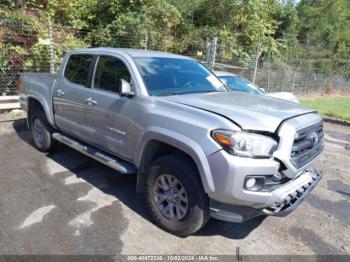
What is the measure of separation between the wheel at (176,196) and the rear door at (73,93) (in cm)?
165

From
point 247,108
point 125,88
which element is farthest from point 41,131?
point 247,108

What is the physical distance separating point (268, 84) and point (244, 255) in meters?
14.4

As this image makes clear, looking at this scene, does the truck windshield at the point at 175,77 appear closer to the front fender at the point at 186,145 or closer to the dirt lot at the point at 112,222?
the front fender at the point at 186,145

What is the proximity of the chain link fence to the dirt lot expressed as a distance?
447 cm

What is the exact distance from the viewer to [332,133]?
30.4 ft

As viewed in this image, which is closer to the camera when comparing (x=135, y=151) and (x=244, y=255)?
(x=244, y=255)

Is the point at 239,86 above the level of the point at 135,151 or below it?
above

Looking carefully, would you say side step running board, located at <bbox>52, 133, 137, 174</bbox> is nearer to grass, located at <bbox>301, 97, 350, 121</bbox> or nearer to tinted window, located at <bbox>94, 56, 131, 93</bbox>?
tinted window, located at <bbox>94, 56, 131, 93</bbox>

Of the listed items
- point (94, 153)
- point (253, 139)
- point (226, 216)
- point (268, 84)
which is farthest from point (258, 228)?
point (268, 84)

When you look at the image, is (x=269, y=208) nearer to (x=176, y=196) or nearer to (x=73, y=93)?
(x=176, y=196)

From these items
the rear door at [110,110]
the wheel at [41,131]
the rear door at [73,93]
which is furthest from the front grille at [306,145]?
the wheel at [41,131]

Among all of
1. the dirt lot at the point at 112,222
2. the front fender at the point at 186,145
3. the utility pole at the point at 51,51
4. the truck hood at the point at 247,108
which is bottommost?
the dirt lot at the point at 112,222

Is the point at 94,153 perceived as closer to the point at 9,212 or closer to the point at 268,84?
the point at 9,212

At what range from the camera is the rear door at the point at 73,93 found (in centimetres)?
464
